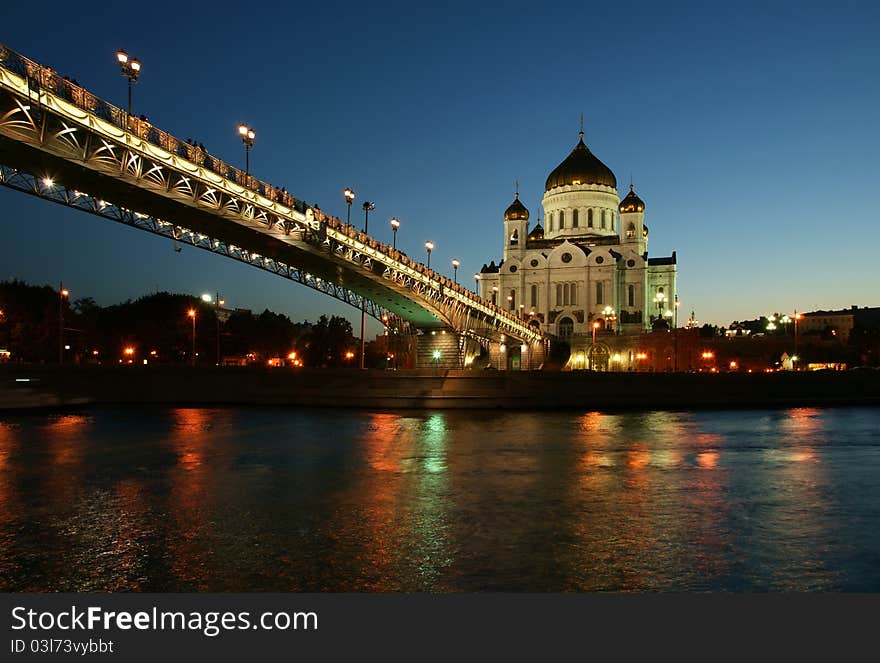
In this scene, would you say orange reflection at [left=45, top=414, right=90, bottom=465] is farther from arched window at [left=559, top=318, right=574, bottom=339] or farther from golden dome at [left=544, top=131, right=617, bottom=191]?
golden dome at [left=544, top=131, right=617, bottom=191]

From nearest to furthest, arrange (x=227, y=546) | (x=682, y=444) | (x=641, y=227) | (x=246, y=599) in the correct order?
(x=246, y=599)
(x=227, y=546)
(x=682, y=444)
(x=641, y=227)

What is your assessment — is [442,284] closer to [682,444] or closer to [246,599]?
[682,444]

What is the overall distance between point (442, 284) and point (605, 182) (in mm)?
63867

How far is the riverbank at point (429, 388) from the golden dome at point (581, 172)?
7147 cm

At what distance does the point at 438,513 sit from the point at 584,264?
9946cm

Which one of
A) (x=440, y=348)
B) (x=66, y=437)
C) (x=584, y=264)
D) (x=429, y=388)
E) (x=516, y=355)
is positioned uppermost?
(x=584, y=264)

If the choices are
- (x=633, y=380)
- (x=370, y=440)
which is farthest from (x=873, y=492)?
(x=633, y=380)

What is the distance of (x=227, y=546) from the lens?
8.77 m

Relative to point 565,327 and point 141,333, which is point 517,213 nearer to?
point 565,327

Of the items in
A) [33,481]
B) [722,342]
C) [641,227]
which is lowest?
[33,481]

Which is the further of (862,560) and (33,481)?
(33,481)

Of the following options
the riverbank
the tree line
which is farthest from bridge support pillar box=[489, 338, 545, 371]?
the riverbank

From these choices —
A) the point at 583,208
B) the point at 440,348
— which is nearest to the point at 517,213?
the point at 583,208

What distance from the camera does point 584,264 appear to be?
351 ft
